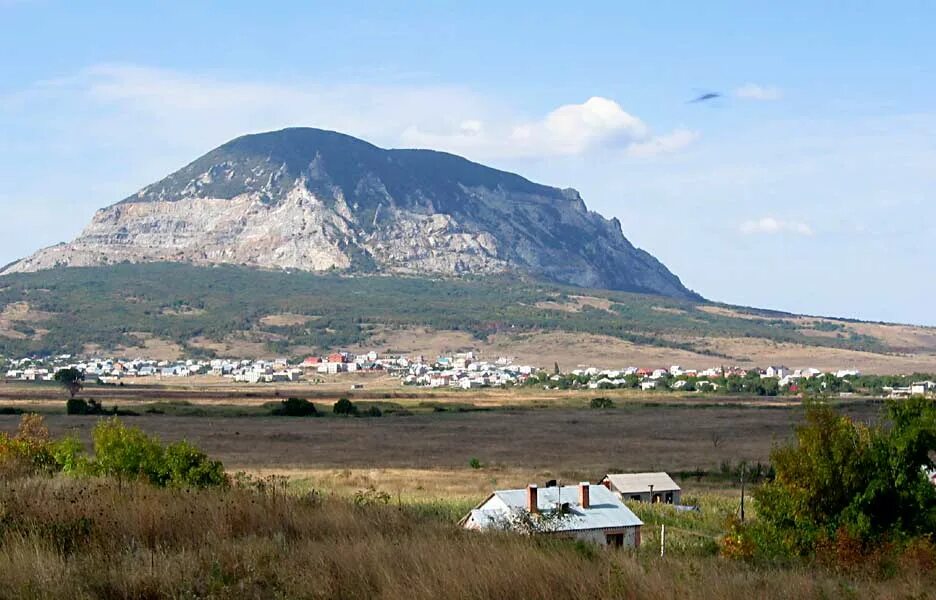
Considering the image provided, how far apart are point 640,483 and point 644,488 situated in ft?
2.98

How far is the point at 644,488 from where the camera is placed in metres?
45.2

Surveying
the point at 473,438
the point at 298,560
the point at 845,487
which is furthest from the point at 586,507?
the point at 473,438

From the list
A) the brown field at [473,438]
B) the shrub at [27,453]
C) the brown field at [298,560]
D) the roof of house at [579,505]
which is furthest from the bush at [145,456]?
the brown field at [473,438]

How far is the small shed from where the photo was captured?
44.5 metres

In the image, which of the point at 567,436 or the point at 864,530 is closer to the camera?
the point at 864,530

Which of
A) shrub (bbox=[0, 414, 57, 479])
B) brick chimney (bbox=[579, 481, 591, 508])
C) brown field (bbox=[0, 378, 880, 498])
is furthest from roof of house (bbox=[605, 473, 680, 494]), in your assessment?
shrub (bbox=[0, 414, 57, 479])

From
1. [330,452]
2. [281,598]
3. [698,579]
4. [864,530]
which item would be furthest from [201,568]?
[330,452]

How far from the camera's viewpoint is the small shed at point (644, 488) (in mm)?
44531

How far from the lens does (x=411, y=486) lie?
1959 inches

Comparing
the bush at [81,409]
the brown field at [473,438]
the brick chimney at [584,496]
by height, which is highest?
the brick chimney at [584,496]

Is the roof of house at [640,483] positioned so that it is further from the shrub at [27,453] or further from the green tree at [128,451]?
the green tree at [128,451]

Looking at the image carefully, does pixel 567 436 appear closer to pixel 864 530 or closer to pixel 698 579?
pixel 864 530

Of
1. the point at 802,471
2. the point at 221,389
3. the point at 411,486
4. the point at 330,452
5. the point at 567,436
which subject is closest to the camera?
the point at 802,471

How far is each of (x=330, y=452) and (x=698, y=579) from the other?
64527 mm
